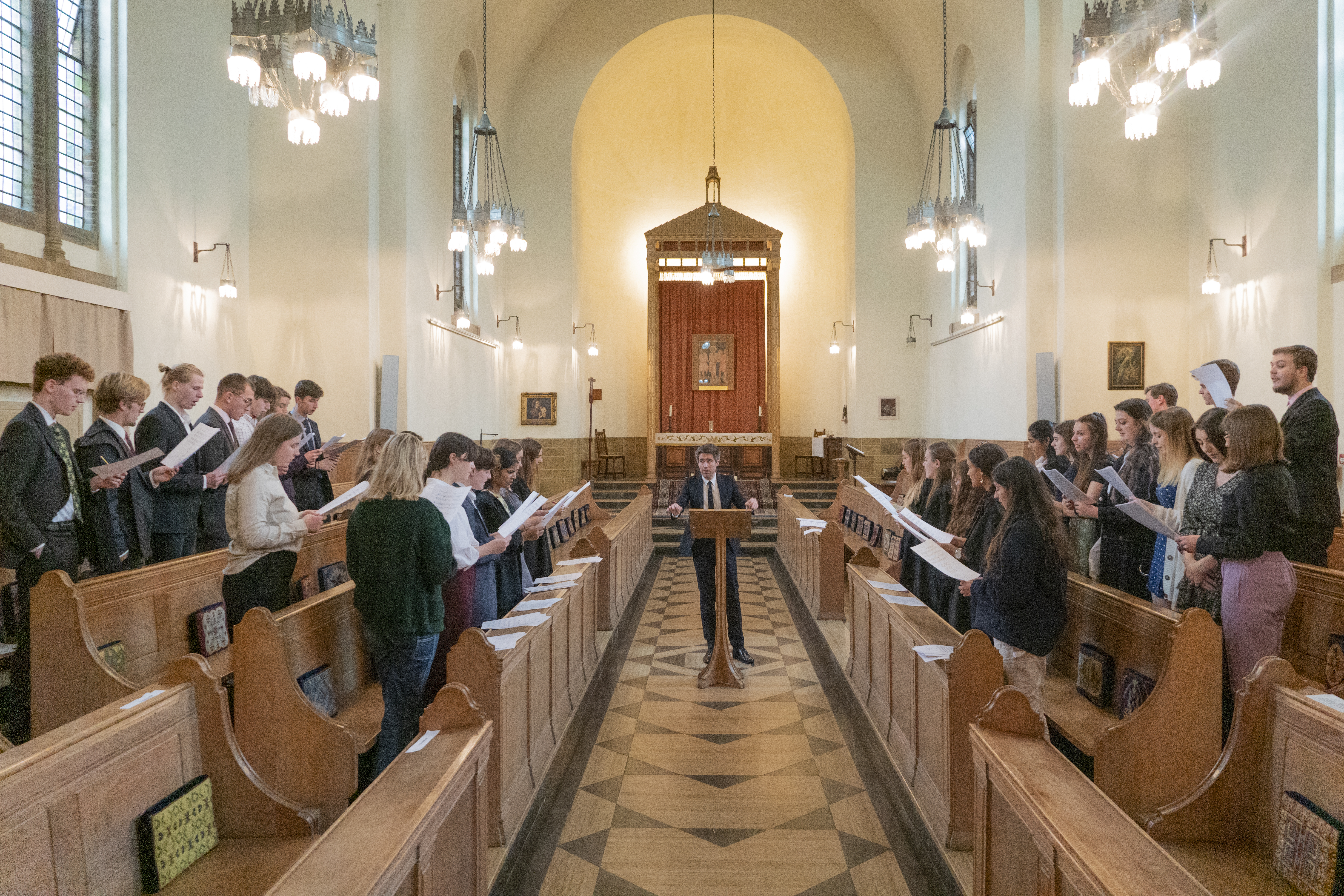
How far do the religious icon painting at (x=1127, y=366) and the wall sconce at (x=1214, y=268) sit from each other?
0.81m

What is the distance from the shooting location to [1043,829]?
153 centimetres

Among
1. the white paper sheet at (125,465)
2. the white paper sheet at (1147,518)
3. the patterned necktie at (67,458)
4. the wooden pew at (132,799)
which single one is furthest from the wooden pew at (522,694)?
the white paper sheet at (1147,518)

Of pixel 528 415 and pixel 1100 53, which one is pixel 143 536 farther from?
pixel 528 415

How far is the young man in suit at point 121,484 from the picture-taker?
3.47 meters

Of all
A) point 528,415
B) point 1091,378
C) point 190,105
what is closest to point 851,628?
point 1091,378

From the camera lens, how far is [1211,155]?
8125 mm

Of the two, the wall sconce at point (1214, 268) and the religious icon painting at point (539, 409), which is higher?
the wall sconce at point (1214, 268)

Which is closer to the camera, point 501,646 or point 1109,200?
point 501,646

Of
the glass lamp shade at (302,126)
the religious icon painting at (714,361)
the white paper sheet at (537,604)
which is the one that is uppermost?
the glass lamp shade at (302,126)

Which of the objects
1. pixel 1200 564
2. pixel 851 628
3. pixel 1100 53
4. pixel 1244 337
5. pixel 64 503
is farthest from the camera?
pixel 1244 337

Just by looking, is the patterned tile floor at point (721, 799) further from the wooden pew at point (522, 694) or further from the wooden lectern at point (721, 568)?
the wooden pew at point (522, 694)

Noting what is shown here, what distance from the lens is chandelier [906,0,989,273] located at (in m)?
8.96

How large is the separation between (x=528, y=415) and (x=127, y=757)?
37.6ft

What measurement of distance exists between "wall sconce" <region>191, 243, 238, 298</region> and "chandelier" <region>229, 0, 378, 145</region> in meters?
3.37
